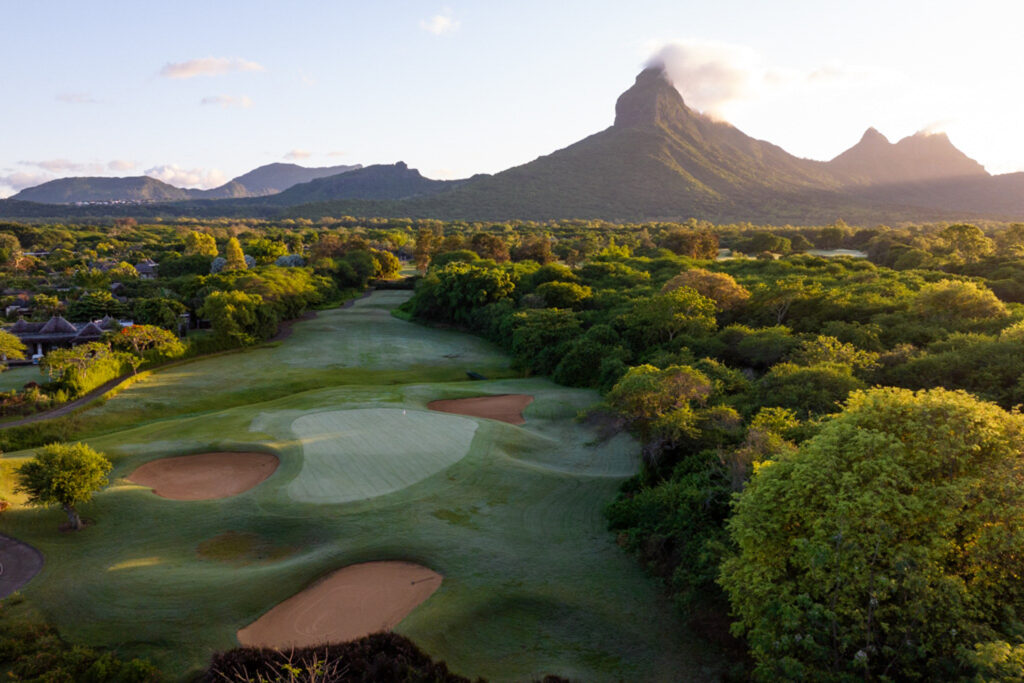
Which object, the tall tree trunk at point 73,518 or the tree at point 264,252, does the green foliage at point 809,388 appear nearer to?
the tall tree trunk at point 73,518

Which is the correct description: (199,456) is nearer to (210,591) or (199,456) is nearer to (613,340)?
(210,591)

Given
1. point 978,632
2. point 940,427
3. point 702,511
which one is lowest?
point 702,511

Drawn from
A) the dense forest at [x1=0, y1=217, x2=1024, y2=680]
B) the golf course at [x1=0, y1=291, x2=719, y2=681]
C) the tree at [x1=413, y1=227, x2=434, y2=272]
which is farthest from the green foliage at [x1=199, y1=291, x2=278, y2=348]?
the tree at [x1=413, y1=227, x2=434, y2=272]

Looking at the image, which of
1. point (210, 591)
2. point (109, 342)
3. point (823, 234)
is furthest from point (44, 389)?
point (823, 234)

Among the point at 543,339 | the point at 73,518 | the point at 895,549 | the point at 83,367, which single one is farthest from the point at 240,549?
the point at 543,339

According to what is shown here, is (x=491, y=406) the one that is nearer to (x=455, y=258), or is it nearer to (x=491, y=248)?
(x=455, y=258)

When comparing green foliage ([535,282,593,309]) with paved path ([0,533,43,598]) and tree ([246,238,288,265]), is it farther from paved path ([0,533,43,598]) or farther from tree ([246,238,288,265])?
tree ([246,238,288,265])
